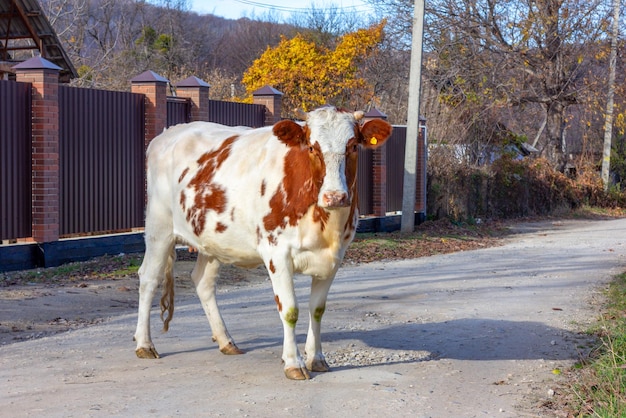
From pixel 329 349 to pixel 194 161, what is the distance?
210cm

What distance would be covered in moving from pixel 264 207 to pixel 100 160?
8720 millimetres

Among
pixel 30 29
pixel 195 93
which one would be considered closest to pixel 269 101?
pixel 195 93

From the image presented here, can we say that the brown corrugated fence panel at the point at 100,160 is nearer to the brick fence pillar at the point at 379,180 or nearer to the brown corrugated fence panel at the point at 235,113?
the brown corrugated fence panel at the point at 235,113

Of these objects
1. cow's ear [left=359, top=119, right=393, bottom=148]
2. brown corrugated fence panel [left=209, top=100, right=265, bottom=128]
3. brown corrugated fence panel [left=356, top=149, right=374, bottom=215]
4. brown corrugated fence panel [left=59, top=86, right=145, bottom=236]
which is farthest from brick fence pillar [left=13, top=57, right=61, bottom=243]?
brown corrugated fence panel [left=356, top=149, right=374, bottom=215]

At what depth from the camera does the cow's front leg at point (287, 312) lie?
727cm

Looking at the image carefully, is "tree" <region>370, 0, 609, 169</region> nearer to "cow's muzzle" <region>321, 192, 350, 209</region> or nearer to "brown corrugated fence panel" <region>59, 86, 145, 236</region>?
"brown corrugated fence panel" <region>59, 86, 145, 236</region>

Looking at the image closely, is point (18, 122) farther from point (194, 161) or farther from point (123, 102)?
point (194, 161)

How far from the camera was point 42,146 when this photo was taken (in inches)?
563

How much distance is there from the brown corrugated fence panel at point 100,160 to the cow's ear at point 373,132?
27.5ft

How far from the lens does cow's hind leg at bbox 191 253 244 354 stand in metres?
8.32

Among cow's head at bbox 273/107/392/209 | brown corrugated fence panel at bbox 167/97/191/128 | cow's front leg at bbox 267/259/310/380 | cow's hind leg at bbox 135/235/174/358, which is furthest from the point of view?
brown corrugated fence panel at bbox 167/97/191/128

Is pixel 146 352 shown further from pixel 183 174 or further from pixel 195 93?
pixel 195 93

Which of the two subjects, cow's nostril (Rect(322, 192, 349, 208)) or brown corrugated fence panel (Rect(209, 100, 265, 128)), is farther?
brown corrugated fence panel (Rect(209, 100, 265, 128))

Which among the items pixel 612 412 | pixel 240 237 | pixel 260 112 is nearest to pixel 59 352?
pixel 240 237
